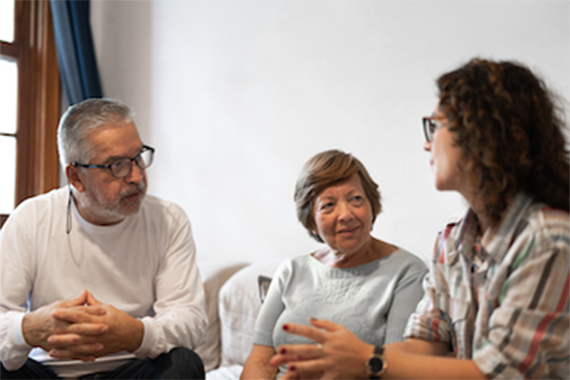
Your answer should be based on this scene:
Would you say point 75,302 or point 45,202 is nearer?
point 75,302

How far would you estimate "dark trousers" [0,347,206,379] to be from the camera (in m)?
1.84

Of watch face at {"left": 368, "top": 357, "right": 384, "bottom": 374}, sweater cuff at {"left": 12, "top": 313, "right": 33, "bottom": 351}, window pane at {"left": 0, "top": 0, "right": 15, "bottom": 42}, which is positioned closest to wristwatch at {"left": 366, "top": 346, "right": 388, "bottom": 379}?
watch face at {"left": 368, "top": 357, "right": 384, "bottom": 374}

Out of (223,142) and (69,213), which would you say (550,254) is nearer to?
(69,213)

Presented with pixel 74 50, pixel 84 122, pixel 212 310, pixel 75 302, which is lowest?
pixel 212 310

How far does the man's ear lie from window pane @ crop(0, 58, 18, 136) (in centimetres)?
180

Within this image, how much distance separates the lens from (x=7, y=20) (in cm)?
366

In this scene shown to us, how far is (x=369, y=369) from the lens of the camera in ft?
4.10

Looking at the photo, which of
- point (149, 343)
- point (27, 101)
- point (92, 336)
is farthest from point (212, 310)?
point (27, 101)

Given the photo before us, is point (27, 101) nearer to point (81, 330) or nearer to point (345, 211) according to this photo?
point (81, 330)

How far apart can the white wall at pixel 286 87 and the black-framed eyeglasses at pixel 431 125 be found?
3.29ft

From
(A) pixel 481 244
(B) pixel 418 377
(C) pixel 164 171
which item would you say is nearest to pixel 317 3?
(C) pixel 164 171

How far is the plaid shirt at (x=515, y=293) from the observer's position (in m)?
1.17

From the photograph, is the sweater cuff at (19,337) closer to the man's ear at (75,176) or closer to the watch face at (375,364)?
the man's ear at (75,176)

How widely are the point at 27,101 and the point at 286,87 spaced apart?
1.69 m
